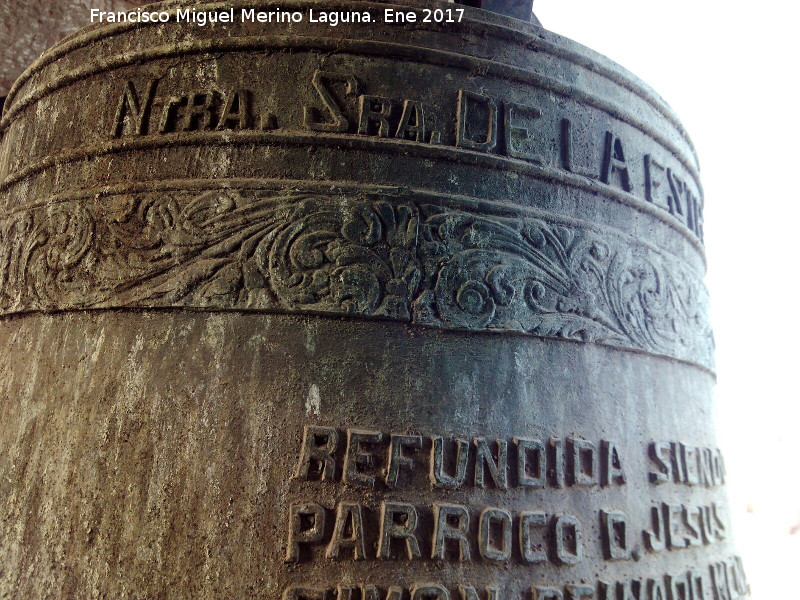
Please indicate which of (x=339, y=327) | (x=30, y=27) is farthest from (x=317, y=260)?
(x=30, y=27)

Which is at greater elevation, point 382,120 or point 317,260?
point 382,120

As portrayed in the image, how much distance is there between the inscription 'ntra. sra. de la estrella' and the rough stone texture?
1059 millimetres

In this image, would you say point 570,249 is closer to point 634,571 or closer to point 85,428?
point 634,571

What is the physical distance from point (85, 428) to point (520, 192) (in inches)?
47.1

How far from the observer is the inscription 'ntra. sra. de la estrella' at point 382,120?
1479mm

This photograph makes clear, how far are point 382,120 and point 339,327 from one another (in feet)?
1.76

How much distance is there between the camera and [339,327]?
1.37 meters

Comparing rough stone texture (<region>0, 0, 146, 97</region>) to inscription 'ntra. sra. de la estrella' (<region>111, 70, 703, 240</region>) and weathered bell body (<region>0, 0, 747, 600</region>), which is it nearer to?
weathered bell body (<region>0, 0, 747, 600</region>)

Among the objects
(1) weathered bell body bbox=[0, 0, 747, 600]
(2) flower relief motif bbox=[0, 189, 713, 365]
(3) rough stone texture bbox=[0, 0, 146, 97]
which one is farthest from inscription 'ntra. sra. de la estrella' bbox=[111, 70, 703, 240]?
(3) rough stone texture bbox=[0, 0, 146, 97]

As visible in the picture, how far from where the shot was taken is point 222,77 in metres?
1.51

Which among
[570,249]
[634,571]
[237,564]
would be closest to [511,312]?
[570,249]

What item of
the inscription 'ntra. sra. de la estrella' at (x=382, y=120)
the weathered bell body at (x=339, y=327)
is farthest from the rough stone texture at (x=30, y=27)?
the inscription 'ntra. sra. de la estrella' at (x=382, y=120)

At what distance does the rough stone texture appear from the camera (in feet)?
7.40

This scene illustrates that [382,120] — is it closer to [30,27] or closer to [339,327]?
[339,327]
